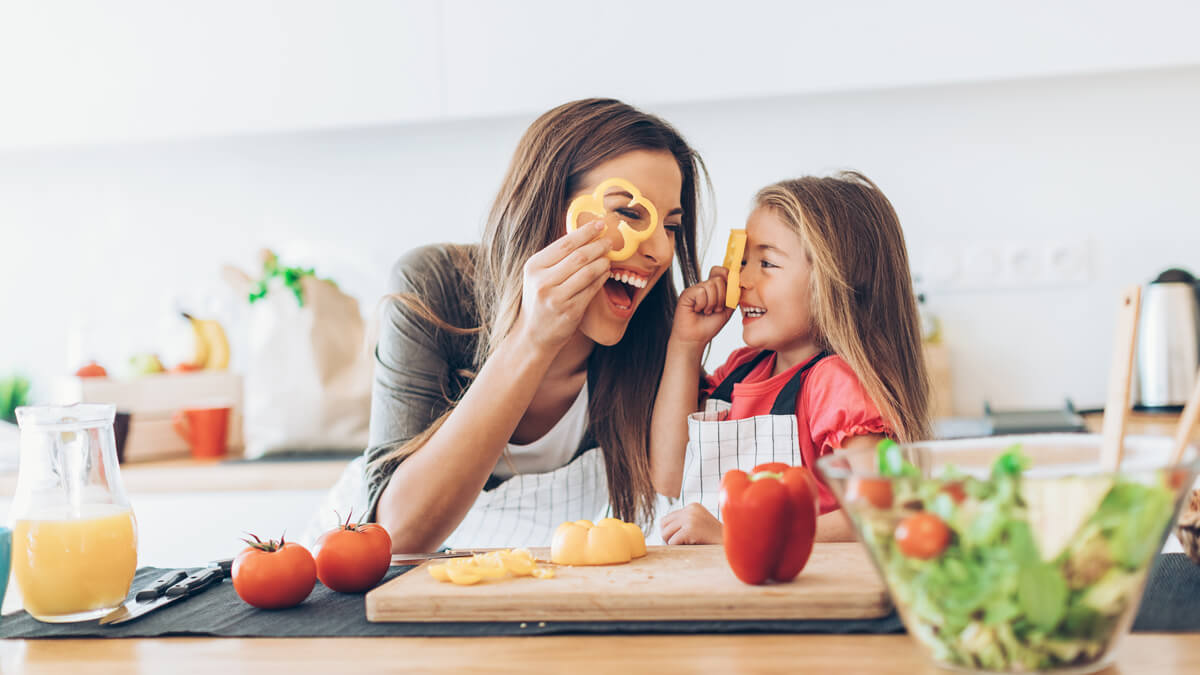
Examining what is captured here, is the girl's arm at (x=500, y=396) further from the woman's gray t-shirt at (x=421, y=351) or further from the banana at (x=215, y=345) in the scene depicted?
the banana at (x=215, y=345)

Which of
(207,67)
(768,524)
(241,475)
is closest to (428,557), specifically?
(768,524)

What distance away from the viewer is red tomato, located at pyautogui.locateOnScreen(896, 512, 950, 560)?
599 mm

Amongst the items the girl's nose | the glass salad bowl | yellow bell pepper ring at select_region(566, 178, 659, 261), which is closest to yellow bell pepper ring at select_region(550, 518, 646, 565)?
the glass salad bowl

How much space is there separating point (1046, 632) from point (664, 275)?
3.29ft

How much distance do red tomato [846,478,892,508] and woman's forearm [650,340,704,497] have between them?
0.82m

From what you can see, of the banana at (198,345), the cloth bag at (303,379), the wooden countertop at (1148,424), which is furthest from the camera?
the banana at (198,345)

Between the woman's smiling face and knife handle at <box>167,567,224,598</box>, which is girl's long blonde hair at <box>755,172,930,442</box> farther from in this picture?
knife handle at <box>167,567,224,598</box>

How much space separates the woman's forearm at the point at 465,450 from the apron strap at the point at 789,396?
12.6 inches

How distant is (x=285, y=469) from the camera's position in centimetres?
212

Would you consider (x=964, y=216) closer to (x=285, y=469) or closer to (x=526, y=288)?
(x=526, y=288)

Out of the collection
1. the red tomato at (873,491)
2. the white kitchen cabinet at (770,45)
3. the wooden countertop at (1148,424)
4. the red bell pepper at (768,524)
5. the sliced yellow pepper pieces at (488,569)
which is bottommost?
the wooden countertop at (1148,424)

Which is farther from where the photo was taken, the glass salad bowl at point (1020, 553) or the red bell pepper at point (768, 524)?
the red bell pepper at point (768, 524)

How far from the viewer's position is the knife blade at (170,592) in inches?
33.8

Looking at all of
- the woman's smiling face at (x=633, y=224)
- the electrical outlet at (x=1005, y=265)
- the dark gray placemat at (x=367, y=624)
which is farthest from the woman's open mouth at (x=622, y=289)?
the electrical outlet at (x=1005, y=265)
